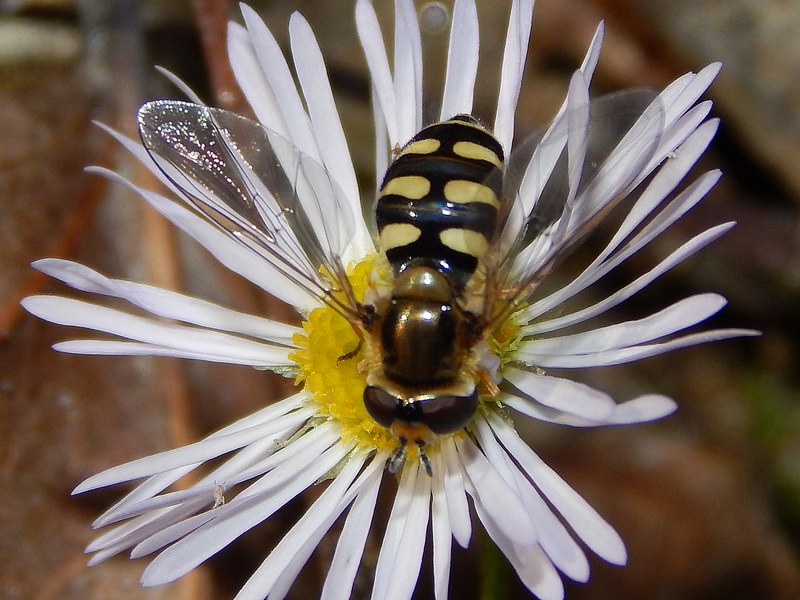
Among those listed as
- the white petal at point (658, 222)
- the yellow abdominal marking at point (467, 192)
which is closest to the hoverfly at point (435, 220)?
the yellow abdominal marking at point (467, 192)

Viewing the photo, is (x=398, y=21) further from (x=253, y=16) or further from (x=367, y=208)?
(x=367, y=208)

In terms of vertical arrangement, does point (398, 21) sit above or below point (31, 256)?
above

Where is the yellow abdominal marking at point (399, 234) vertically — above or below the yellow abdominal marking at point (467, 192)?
below

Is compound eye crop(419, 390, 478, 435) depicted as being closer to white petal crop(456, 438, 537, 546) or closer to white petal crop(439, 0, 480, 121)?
white petal crop(456, 438, 537, 546)

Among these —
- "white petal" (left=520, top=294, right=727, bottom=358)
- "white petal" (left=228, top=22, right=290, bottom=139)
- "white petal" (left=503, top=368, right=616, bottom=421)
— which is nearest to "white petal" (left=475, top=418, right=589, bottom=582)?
"white petal" (left=503, top=368, right=616, bottom=421)

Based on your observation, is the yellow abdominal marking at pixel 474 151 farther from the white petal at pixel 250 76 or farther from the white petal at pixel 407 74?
the white petal at pixel 250 76

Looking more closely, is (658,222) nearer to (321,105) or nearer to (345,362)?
(345,362)

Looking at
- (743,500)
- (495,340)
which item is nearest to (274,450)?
(495,340)
